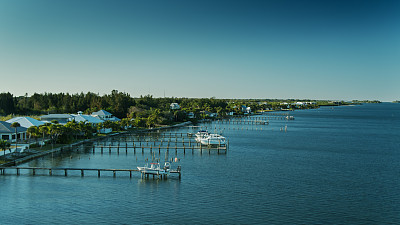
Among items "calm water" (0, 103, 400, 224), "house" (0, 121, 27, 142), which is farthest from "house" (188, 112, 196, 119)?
"house" (0, 121, 27, 142)

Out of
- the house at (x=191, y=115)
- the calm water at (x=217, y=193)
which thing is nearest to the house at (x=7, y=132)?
the calm water at (x=217, y=193)

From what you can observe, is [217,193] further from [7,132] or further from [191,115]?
[191,115]

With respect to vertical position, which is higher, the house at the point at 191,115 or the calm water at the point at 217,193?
the house at the point at 191,115

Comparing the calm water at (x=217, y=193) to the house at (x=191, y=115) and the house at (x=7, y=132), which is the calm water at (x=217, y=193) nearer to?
the house at (x=7, y=132)

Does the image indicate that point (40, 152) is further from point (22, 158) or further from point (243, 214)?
point (243, 214)

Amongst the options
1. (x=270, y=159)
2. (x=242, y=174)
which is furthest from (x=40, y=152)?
(x=270, y=159)

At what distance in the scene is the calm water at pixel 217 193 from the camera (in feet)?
90.8

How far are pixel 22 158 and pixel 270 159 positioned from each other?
3487 cm

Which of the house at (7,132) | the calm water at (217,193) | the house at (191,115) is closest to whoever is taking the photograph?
the calm water at (217,193)

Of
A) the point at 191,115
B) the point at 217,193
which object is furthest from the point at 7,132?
the point at 191,115

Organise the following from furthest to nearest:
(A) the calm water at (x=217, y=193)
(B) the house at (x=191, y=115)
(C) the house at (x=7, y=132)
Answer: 1. (B) the house at (x=191, y=115)
2. (C) the house at (x=7, y=132)
3. (A) the calm water at (x=217, y=193)

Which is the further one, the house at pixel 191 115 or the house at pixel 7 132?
the house at pixel 191 115

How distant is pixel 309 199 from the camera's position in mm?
32344

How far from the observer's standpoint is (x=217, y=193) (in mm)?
33938
